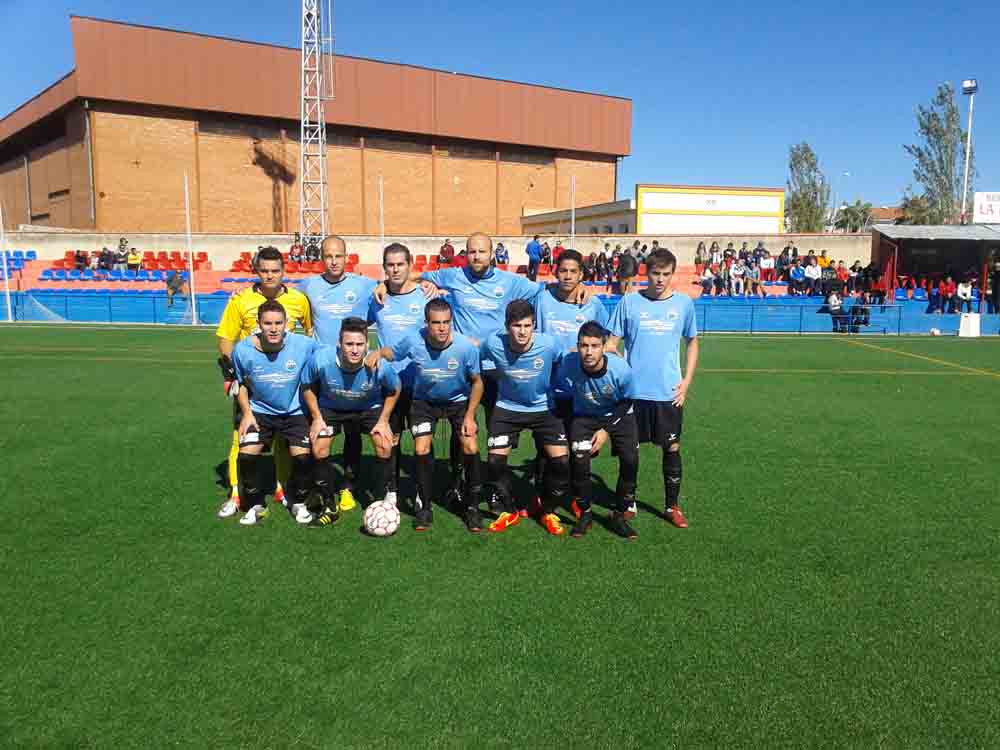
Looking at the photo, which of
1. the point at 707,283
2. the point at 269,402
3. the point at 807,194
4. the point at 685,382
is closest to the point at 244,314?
the point at 269,402

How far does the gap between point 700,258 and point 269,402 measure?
96.9ft

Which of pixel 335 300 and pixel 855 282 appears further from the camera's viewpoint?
pixel 855 282

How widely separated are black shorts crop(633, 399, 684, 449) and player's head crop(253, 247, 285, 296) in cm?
306

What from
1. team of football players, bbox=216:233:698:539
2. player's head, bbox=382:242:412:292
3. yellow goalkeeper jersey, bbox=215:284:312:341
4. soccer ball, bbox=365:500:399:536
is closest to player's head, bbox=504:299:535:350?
team of football players, bbox=216:233:698:539

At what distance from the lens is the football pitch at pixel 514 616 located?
3.19 m

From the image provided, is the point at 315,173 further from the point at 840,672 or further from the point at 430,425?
the point at 840,672

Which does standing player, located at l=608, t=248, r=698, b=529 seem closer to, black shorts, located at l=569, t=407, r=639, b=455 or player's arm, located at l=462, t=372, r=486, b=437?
black shorts, located at l=569, t=407, r=639, b=455

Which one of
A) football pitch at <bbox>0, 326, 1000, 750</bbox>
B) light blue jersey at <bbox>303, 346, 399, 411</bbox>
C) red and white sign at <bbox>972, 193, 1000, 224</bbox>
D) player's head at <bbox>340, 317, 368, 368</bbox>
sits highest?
red and white sign at <bbox>972, 193, 1000, 224</bbox>

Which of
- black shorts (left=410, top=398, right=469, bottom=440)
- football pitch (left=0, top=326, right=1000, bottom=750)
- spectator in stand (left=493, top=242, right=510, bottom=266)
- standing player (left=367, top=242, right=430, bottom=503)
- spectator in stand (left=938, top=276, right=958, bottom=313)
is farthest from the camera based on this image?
spectator in stand (left=493, top=242, right=510, bottom=266)

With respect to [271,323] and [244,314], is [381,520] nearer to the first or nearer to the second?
[271,323]

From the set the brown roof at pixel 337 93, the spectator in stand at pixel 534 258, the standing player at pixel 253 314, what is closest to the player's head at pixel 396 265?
the standing player at pixel 253 314

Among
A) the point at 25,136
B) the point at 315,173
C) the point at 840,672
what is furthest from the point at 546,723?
the point at 25,136

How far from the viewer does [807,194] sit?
59625 millimetres

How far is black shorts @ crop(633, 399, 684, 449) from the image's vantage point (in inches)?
221
